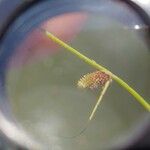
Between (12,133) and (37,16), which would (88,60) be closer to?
(37,16)

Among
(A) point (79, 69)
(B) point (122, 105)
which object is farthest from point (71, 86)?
(B) point (122, 105)
